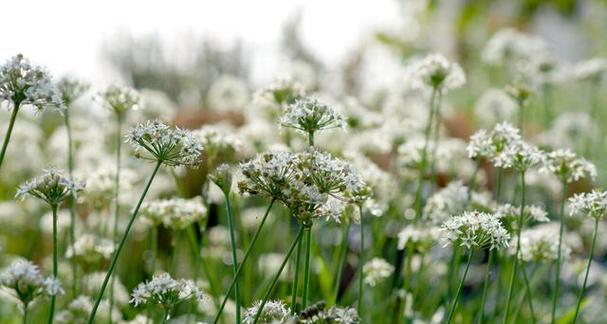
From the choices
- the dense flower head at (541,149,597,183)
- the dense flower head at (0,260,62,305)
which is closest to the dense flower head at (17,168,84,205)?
the dense flower head at (0,260,62,305)

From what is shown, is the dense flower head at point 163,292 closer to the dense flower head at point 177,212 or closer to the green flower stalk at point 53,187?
the green flower stalk at point 53,187

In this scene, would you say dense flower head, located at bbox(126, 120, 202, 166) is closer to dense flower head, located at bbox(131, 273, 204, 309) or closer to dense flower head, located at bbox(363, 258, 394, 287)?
dense flower head, located at bbox(131, 273, 204, 309)

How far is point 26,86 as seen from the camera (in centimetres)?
214

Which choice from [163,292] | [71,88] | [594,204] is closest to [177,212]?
[71,88]

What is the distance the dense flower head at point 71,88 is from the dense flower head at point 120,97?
12cm

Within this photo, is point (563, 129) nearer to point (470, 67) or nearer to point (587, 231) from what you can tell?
point (587, 231)

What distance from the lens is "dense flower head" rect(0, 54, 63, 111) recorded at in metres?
2.13

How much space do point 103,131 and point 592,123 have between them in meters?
3.39

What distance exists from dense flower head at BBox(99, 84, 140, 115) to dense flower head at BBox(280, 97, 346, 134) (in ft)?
3.44

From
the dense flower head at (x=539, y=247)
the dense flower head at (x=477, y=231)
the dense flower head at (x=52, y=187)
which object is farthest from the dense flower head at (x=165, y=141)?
the dense flower head at (x=539, y=247)

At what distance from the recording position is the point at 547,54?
5.61 m

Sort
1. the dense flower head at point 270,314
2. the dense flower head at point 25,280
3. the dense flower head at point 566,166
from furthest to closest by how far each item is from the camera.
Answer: the dense flower head at point 566,166 → the dense flower head at point 270,314 → the dense flower head at point 25,280

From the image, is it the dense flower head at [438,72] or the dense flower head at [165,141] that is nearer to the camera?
the dense flower head at [165,141]

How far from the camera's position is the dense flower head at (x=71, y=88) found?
10.8 feet
